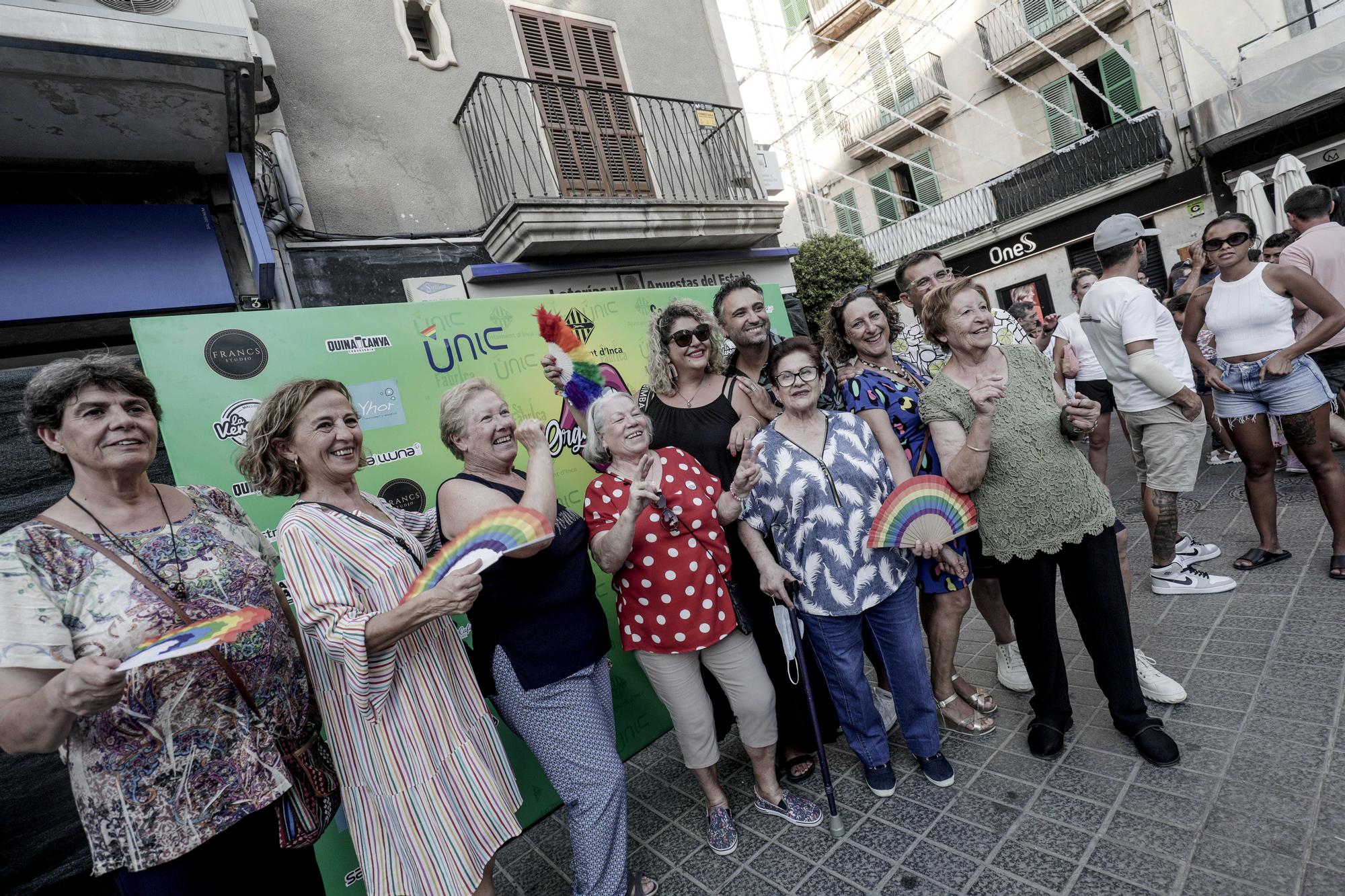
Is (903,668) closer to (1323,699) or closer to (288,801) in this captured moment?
(1323,699)

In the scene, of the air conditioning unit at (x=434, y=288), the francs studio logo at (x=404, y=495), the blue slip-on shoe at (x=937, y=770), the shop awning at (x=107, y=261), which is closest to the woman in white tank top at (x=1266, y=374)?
the blue slip-on shoe at (x=937, y=770)

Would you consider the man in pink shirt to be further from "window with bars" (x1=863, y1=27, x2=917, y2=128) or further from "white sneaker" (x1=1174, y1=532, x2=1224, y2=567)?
"window with bars" (x1=863, y1=27, x2=917, y2=128)

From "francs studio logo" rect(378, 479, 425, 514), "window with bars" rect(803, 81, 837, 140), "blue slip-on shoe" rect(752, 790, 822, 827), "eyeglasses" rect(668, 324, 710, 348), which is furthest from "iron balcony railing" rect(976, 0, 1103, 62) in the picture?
"blue slip-on shoe" rect(752, 790, 822, 827)

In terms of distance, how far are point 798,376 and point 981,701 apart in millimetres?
1895

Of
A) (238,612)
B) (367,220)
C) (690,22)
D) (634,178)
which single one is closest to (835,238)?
(690,22)

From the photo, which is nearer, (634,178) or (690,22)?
(634,178)

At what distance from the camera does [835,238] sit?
1472cm

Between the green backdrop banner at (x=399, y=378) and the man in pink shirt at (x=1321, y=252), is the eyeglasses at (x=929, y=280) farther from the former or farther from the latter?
the man in pink shirt at (x=1321, y=252)

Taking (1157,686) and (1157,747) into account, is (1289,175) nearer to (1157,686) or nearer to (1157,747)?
(1157,686)

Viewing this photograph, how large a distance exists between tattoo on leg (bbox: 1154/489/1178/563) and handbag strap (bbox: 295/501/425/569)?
397cm

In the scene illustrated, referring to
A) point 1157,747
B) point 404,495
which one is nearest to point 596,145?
point 404,495

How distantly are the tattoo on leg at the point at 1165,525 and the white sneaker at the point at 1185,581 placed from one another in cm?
8

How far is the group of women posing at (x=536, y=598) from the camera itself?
1646mm

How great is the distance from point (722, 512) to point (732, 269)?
7.31 metres
